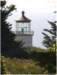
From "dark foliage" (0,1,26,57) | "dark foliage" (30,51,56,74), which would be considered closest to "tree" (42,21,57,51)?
"dark foliage" (30,51,56,74)

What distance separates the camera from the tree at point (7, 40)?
284 centimetres

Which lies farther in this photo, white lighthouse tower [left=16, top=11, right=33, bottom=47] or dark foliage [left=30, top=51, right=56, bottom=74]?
white lighthouse tower [left=16, top=11, right=33, bottom=47]

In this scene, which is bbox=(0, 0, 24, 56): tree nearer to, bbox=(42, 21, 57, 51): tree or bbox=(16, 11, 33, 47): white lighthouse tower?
bbox=(16, 11, 33, 47): white lighthouse tower

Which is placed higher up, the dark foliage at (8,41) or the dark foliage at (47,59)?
the dark foliage at (8,41)

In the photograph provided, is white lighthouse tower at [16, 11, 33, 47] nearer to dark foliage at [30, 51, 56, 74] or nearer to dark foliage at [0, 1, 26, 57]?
dark foliage at [0, 1, 26, 57]

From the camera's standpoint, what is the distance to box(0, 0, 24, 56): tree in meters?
2.84

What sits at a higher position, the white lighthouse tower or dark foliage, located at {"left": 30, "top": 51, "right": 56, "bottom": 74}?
the white lighthouse tower

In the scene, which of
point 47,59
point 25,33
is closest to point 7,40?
point 25,33

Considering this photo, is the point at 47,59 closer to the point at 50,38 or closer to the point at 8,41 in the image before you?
the point at 50,38

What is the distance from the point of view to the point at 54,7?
9.70ft

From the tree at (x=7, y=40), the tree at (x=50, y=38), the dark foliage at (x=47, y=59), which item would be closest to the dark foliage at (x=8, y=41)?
the tree at (x=7, y=40)

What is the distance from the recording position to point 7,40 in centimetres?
291

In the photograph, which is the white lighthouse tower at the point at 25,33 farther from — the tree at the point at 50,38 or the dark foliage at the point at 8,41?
the tree at the point at 50,38

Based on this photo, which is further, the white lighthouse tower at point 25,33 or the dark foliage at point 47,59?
the white lighthouse tower at point 25,33
